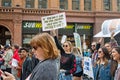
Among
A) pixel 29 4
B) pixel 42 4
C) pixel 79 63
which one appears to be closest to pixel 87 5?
pixel 42 4

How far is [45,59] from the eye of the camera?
373 centimetres

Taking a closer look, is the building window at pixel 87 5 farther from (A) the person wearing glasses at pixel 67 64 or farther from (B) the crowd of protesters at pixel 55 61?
(A) the person wearing glasses at pixel 67 64

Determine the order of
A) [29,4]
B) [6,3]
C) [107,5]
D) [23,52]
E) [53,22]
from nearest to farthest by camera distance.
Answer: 1. [23,52]
2. [53,22]
3. [6,3]
4. [29,4]
5. [107,5]

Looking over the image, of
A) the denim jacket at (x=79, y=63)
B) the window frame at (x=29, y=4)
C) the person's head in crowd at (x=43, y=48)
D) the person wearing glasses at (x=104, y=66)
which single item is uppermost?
the window frame at (x=29, y=4)

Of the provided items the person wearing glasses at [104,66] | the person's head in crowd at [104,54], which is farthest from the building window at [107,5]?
the person's head in crowd at [104,54]

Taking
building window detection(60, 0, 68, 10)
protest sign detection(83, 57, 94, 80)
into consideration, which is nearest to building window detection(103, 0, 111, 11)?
building window detection(60, 0, 68, 10)

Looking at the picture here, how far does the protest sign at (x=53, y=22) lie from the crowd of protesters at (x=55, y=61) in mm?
1344

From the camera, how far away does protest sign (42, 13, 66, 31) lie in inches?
446

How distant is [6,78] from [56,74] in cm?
52

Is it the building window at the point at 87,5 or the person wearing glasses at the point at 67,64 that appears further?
the building window at the point at 87,5

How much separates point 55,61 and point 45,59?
0.12 m

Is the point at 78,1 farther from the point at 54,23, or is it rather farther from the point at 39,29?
the point at 54,23

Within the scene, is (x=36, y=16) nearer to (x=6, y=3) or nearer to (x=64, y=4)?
(x=6, y=3)

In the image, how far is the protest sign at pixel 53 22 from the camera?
11337mm
